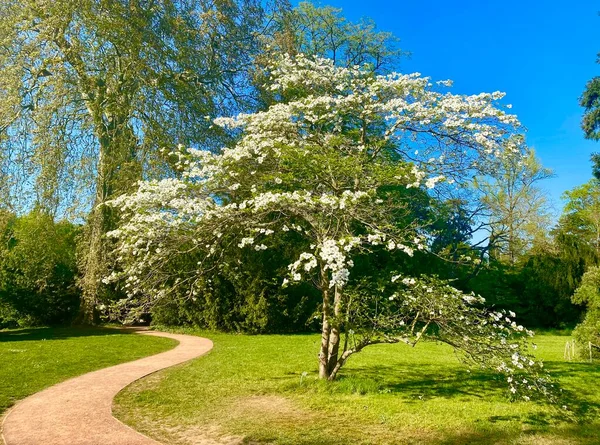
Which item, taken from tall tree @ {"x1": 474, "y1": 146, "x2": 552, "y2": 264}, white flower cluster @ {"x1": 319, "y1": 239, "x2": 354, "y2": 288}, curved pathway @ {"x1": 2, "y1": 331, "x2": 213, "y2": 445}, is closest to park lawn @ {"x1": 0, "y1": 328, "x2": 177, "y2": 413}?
curved pathway @ {"x1": 2, "y1": 331, "x2": 213, "y2": 445}

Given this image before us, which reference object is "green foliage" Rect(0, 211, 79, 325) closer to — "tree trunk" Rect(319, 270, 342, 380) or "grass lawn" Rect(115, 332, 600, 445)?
"grass lawn" Rect(115, 332, 600, 445)

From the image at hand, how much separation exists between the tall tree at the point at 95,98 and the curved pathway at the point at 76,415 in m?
7.40

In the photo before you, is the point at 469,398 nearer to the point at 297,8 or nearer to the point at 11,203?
the point at 11,203

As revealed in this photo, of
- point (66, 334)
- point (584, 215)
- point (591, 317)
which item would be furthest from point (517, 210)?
point (66, 334)

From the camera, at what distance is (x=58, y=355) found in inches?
485

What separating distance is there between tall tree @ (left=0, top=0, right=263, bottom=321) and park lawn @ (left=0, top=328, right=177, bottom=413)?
6.31 ft

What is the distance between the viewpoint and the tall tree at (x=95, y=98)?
15727mm

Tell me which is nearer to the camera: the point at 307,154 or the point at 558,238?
the point at 307,154

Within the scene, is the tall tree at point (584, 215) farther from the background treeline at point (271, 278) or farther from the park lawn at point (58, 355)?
the park lawn at point (58, 355)

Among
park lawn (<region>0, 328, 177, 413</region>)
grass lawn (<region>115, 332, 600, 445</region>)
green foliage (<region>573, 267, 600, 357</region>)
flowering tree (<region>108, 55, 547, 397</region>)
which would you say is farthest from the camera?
green foliage (<region>573, 267, 600, 357</region>)

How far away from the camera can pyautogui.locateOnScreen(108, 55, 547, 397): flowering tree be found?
715cm

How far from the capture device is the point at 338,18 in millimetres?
25734

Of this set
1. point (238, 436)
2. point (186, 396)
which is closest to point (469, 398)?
point (238, 436)

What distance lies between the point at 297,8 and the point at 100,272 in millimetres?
18826
